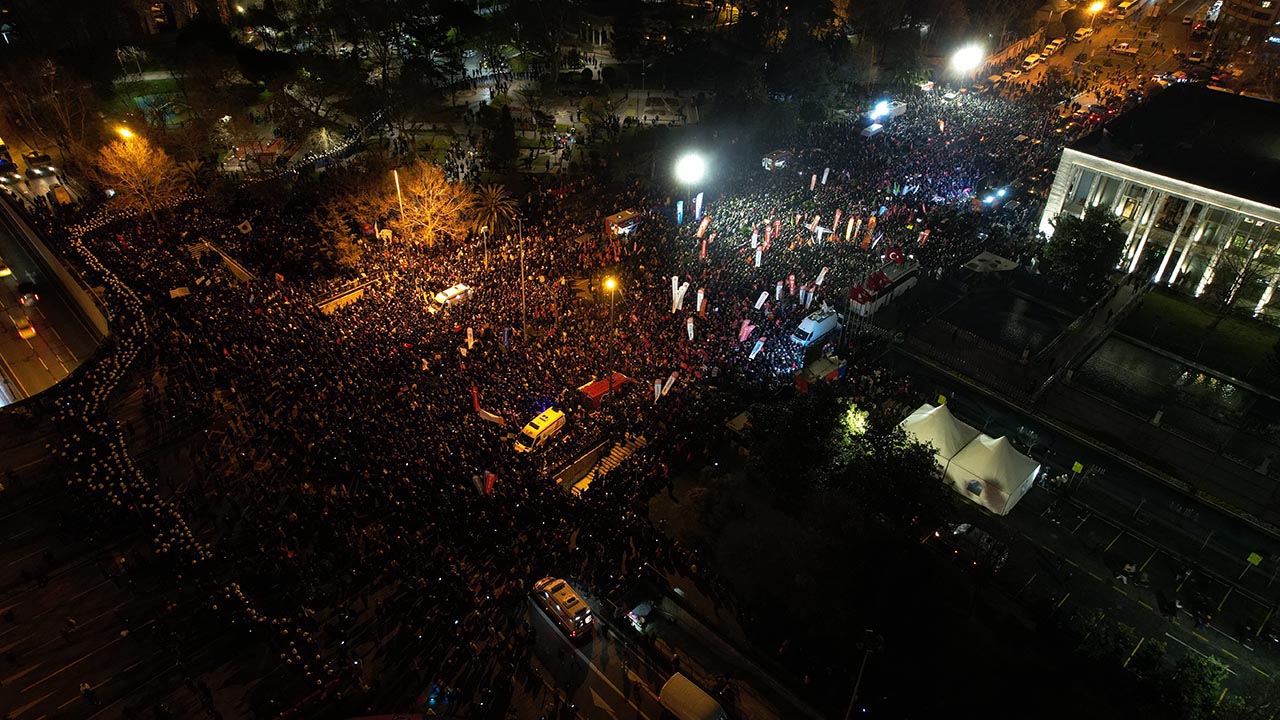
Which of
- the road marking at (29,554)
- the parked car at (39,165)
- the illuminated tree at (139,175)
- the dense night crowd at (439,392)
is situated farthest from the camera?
the parked car at (39,165)

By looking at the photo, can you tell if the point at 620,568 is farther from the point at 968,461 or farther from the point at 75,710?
the point at 75,710

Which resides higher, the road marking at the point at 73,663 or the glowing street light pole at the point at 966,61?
the glowing street light pole at the point at 966,61

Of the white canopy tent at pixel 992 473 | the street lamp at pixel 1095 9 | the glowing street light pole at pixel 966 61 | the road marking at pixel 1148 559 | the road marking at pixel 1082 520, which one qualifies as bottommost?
the road marking at pixel 1148 559

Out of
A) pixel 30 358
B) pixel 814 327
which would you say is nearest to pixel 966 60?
pixel 814 327

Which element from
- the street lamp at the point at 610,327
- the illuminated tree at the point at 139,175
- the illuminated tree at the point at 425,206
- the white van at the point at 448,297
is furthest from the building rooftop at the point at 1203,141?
the illuminated tree at the point at 139,175

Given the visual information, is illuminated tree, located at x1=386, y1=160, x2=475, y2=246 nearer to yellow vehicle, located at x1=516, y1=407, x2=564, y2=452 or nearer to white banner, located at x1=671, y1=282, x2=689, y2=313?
white banner, located at x1=671, y1=282, x2=689, y2=313

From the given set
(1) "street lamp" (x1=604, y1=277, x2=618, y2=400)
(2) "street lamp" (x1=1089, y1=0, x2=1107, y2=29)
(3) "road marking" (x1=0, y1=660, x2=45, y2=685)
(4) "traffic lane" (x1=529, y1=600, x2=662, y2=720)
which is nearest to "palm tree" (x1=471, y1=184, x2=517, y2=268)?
(1) "street lamp" (x1=604, y1=277, x2=618, y2=400)

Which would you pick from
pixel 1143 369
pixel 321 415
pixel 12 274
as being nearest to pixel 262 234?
pixel 12 274

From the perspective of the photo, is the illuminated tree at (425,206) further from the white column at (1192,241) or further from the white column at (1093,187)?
the white column at (1192,241)
